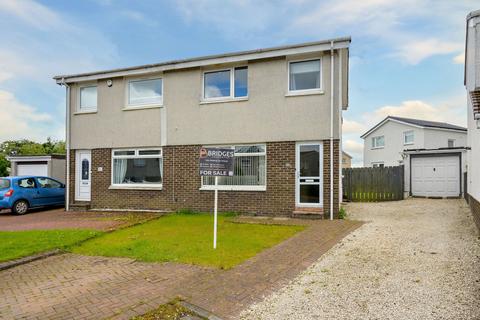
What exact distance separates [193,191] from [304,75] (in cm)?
577

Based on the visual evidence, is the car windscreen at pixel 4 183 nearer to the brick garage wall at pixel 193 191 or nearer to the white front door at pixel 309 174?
the brick garage wall at pixel 193 191

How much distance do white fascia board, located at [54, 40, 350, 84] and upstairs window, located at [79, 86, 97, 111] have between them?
0.49 metres

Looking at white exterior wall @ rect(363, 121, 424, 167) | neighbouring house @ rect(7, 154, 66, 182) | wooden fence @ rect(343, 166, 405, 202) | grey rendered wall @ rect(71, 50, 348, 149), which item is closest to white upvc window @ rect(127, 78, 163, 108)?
grey rendered wall @ rect(71, 50, 348, 149)

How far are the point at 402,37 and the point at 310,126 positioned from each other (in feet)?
13.8

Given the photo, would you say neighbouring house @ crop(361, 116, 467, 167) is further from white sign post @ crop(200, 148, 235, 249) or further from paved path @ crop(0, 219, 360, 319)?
paved path @ crop(0, 219, 360, 319)

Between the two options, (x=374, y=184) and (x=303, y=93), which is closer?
(x=303, y=93)

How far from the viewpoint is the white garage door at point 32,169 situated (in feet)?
63.2

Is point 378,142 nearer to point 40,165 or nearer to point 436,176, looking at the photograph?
point 436,176

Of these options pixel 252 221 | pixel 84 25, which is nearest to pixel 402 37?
pixel 252 221

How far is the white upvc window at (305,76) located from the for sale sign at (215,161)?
4912mm

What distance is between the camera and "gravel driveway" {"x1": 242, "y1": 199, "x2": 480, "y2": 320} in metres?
3.98

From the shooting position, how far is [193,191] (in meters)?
12.5

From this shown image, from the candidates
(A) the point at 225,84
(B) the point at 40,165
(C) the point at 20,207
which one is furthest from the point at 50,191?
(A) the point at 225,84

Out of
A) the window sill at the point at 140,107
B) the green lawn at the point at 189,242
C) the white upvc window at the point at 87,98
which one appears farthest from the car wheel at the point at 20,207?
the green lawn at the point at 189,242
